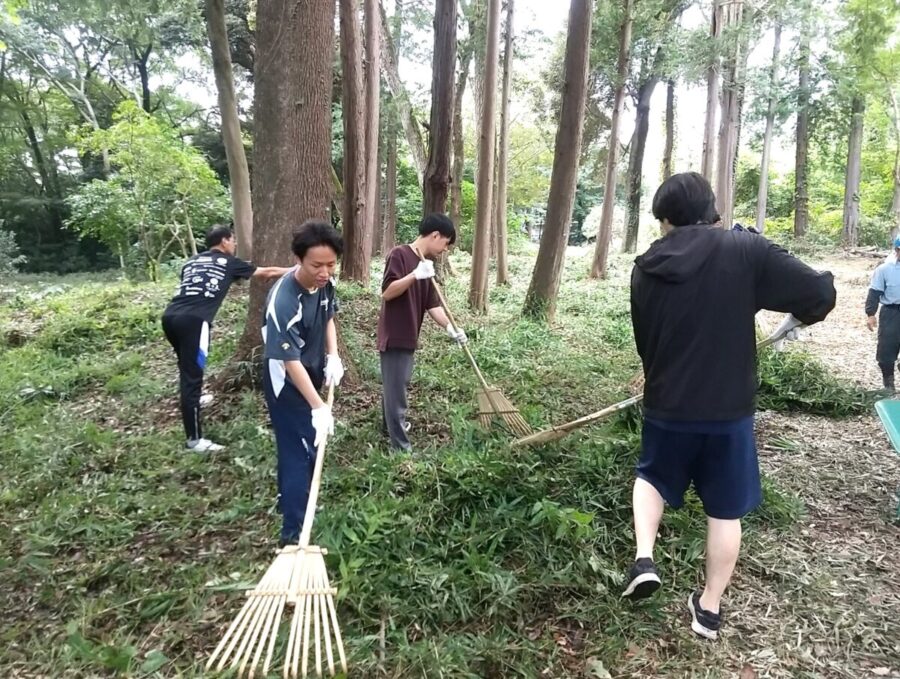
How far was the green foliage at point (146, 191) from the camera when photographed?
1166 cm

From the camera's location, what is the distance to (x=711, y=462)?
216 centimetres

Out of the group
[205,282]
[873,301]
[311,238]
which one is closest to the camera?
[311,238]

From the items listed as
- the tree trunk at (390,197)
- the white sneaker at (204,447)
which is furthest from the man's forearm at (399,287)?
the tree trunk at (390,197)

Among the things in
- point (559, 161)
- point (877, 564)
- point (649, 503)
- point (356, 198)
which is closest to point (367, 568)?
point (649, 503)

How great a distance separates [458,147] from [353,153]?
5.21 meters

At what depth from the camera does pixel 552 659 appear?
7.40 ft

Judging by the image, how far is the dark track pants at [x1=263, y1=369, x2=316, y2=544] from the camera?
2.68 metres

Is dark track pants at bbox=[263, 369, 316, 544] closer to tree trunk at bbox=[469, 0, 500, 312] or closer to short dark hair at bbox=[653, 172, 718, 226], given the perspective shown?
short dark hair at bbox=[653, 172, 718, 226]

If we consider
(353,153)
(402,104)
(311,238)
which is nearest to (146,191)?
(402,104)

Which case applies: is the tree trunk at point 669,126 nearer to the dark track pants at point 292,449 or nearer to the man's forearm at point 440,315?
the man's forearm at point 440,315

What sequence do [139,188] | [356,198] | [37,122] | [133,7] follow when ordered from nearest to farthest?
1. [133,7]
2. [356,198]
3. [139,188]
4. [37,122]

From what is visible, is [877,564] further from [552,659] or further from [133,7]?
[133,7]

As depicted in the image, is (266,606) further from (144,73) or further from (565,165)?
(144,73)

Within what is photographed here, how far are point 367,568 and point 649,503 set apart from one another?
1.31 metres
